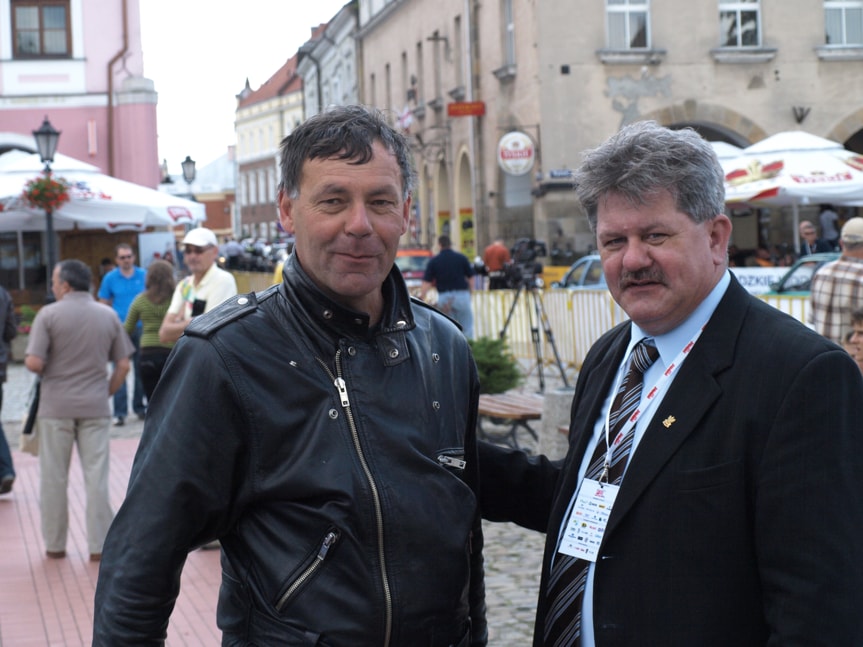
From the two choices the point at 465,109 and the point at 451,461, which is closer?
the point at 451,461

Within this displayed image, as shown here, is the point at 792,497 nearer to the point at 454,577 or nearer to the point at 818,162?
the point at 454,577

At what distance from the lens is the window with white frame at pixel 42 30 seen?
99.3ft

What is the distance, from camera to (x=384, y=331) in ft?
9.19

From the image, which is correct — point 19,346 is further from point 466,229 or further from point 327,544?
point 327,544

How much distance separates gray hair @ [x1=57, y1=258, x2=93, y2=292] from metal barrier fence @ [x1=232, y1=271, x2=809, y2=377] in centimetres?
598

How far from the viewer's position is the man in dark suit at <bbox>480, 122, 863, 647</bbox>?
96.5 inches

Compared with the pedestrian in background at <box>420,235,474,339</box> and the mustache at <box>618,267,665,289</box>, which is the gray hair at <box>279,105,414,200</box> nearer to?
the mustache at <box>618,267,665,289</box>

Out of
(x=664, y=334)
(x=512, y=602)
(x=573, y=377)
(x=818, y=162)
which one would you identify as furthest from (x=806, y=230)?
(x=664, y=334)

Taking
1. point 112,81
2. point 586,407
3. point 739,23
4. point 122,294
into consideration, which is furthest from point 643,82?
point 586,407

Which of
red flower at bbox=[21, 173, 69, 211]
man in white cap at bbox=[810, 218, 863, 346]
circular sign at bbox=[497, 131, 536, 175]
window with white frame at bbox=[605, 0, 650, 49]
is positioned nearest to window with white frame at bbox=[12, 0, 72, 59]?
circular sign at bbox=[497, 131, 536, 175]

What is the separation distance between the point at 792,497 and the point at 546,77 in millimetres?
25608

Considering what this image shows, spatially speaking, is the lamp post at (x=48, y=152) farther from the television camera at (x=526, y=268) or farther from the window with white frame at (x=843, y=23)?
the window with white frame at (x=843, y=23)

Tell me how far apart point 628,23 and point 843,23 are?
17.3 feet

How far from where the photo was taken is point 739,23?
94.1ft
